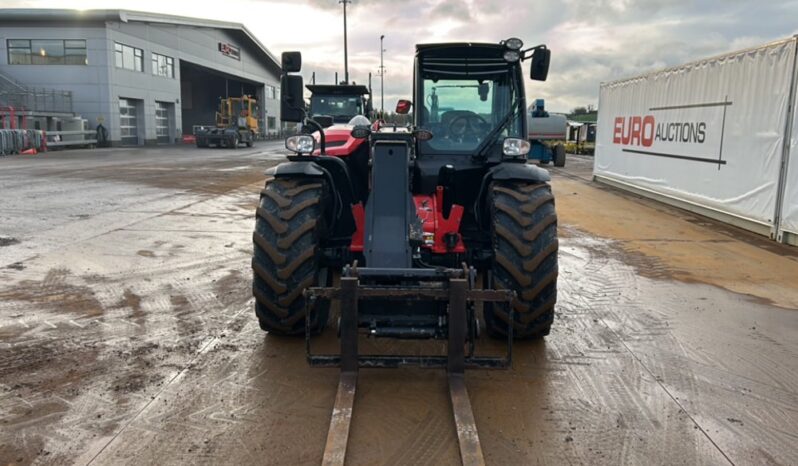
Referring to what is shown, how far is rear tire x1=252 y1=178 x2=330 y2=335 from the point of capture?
4.38 m

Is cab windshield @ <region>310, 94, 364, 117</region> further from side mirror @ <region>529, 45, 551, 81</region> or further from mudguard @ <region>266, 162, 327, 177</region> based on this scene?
mudguard @ <region>266, 162, 327, 177</region>

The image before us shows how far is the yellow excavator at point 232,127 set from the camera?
38625mm

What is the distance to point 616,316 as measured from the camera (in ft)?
19.2

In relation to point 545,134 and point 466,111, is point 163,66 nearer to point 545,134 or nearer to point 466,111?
point 545,134

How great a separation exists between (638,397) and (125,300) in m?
4.79

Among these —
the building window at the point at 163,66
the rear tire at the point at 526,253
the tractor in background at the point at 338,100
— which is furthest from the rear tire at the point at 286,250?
the building window at the point at 163,66

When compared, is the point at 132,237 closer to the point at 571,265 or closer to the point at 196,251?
the point at 196,251

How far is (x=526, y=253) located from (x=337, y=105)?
638 inches

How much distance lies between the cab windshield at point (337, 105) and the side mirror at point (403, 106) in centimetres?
1377

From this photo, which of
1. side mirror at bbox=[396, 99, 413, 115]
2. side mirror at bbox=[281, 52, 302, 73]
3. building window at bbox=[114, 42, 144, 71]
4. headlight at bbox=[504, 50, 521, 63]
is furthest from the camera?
building window at bbox=[114, 42, 144, 71]

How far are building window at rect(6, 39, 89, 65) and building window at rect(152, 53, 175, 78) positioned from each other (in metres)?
5.83

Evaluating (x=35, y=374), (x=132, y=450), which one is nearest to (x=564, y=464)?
(x=132, y=450)

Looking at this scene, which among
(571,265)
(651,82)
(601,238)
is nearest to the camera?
(571,265)

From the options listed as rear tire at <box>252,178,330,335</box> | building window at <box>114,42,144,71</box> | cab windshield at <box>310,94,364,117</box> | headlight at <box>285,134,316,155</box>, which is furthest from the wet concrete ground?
building window at <box>114,42,144,71</box>
